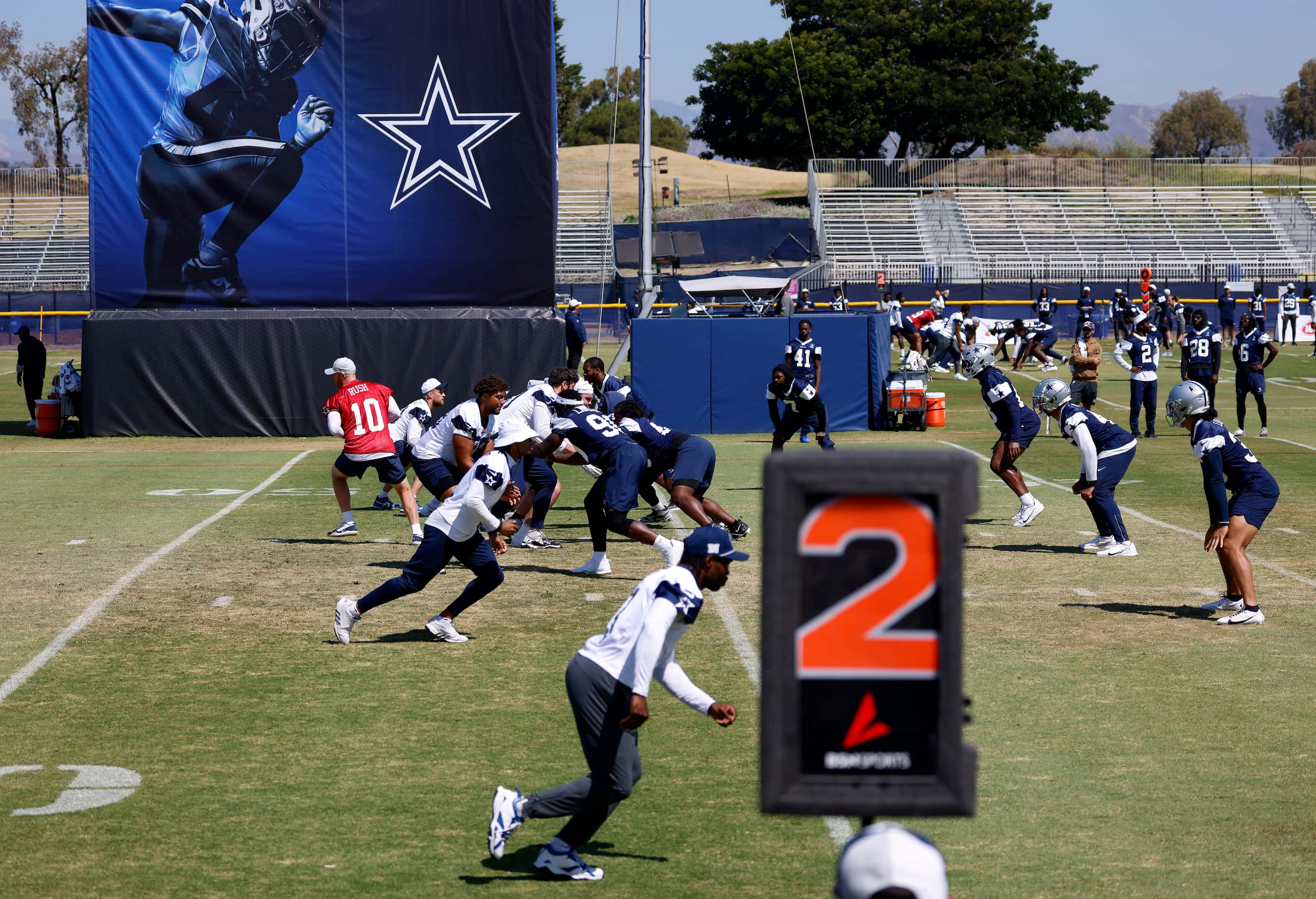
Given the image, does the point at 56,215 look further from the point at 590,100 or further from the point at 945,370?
the point at 590,100

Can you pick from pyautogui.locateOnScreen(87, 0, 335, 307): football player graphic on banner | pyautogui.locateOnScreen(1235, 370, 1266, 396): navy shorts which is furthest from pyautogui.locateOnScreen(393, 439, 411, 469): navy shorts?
pyautogui.locateOnScreen(1235, 370, 1266, 396): navy shorts

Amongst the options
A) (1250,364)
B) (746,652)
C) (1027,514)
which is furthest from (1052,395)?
(1250,364)

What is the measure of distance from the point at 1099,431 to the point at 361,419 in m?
7.71

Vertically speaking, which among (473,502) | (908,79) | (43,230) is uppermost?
(908,79)

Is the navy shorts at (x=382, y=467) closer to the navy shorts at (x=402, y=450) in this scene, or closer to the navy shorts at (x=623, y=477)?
the navy shorts at (x=402, y=450)

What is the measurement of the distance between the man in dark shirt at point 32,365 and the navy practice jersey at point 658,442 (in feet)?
59.1

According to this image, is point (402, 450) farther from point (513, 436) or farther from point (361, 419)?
point (513, 436)

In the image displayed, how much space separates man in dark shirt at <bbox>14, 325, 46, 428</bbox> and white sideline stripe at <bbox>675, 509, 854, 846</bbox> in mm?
20396

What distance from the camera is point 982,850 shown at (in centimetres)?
646

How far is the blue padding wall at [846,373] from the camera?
27.6 m

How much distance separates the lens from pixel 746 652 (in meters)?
10.3

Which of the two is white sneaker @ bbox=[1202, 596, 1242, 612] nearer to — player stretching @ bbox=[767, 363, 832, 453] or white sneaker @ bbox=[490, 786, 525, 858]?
white sneaker @ bbox=[490, 786, 525, 858]

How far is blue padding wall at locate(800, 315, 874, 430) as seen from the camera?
90.5 ft

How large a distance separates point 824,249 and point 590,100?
266ft
